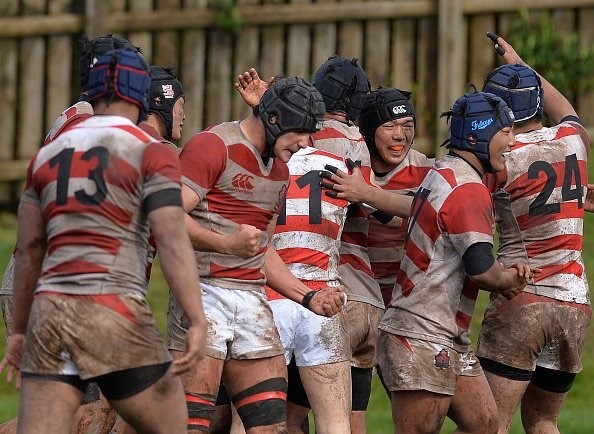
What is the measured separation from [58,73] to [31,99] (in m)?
0.37

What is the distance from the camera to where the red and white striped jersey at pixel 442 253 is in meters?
8.42

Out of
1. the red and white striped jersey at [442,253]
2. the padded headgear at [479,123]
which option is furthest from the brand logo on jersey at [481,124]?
the red and white striped jersey at [442,253]

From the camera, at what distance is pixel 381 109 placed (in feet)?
32.6

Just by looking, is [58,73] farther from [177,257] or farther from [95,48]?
[177,257]

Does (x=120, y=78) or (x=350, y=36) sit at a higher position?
(x=120, y=78)

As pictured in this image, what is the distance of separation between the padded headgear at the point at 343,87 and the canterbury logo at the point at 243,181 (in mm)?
1626

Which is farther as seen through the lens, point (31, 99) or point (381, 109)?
point (31, 99)

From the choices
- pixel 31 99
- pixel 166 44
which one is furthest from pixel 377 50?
pixel 31 99

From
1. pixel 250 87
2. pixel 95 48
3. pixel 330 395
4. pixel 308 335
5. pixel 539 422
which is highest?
pixel 95 48

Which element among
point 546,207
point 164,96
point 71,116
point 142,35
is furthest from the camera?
point 142,35

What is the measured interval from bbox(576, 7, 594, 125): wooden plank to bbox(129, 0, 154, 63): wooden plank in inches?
176

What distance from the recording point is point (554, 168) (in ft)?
30.8

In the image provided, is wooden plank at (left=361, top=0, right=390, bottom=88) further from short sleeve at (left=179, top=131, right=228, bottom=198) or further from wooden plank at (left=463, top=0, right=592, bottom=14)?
short sleeve at (left=179, top=131, right=228, bottom=198)

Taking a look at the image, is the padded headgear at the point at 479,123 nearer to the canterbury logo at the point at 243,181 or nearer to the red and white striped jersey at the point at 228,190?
the red and white striped jersey at the point at 228,190
